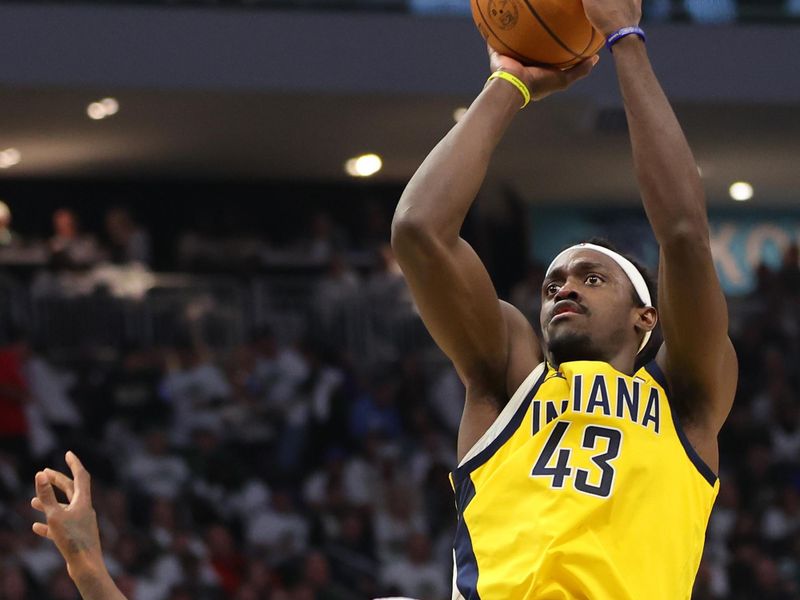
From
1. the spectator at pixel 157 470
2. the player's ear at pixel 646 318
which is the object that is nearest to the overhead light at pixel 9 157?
the spectator at pixel 157 470

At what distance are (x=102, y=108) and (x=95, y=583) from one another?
10846 millimetres

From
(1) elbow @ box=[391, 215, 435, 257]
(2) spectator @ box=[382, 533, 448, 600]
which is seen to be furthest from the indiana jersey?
(2) spectator @ box=[382, 533, 448, 600]

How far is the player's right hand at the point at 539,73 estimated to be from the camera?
12.9ft

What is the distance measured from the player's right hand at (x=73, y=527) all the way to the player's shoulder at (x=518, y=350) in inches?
41.0

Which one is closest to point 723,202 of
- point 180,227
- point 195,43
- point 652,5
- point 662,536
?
point 652,5

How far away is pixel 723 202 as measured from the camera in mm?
17734

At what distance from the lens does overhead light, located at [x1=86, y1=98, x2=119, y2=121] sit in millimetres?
13531

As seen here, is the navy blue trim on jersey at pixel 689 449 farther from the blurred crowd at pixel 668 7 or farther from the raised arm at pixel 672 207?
the blurred crowd at pixel 668 7

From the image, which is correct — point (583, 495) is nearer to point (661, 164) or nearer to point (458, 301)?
point (458, 301)

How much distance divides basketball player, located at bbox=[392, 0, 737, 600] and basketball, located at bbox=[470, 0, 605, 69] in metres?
0.11

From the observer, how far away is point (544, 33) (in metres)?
3.89

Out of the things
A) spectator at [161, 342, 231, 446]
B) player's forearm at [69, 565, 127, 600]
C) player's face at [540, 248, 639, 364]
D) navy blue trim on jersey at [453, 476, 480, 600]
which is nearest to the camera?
player's forearm at [69, 565, 127, 600]

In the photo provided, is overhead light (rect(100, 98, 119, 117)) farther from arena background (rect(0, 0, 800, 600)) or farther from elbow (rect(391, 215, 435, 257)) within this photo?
elbow (rect(391, 215, 435, 257))

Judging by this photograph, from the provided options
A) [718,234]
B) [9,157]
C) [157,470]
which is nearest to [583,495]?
[157,470]
